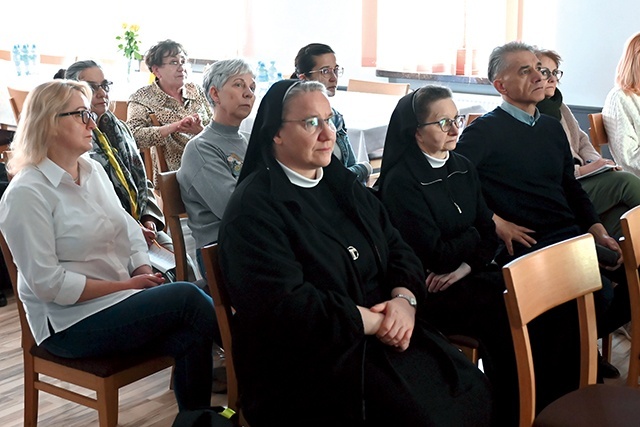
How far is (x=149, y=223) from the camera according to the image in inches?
126

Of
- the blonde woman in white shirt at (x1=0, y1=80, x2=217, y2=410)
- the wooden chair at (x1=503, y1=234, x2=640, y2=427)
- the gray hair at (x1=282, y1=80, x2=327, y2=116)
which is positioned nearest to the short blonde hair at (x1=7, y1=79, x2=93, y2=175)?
the blonde woman in white shirt at (x1=0, y1=80, x2=217, y2=410)

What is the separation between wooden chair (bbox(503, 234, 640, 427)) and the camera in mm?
1816

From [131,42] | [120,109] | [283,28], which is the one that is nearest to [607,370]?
[120,109]

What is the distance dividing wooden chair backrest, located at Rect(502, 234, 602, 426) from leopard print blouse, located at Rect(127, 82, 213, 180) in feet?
7.44

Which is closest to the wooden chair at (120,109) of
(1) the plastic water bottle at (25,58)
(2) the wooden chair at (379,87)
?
(2) the wooden chair at (379,87)

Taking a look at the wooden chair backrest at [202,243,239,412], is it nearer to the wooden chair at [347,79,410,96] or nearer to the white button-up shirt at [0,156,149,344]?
the white button-up shirt at [0,156,149,344]

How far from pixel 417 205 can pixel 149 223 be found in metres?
1.17

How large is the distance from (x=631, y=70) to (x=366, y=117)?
130 cm

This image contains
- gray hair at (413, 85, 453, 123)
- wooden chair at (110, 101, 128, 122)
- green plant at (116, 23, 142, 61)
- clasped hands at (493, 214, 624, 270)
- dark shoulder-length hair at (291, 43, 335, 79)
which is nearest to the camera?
gray hair at (413, 85, 453, 123)

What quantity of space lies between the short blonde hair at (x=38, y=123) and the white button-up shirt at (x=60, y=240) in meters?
0.04

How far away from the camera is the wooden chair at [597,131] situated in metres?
3.92

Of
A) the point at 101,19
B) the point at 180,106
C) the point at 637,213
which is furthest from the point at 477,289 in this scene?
the point at 101,19

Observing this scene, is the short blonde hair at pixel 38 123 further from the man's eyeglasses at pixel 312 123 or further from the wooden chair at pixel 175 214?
the man's eyeglasses at pixel 312 123

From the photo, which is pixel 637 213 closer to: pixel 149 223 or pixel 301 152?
pixel 301 152
